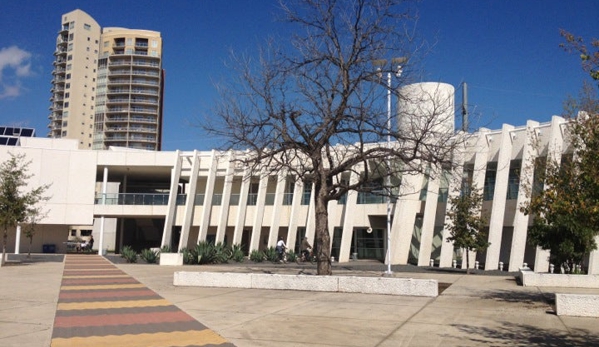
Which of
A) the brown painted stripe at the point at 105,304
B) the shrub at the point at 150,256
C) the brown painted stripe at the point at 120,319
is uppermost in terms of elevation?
the brown painted stripe at the point at 120,319

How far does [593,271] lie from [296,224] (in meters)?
19.0

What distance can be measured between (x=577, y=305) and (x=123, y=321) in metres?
8.90

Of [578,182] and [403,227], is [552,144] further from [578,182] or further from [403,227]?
[578,182]

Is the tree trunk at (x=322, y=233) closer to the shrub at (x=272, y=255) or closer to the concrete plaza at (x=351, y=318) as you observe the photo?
the concrete plaza at (x=351, y=318)

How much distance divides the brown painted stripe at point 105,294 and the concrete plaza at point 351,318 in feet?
1.09

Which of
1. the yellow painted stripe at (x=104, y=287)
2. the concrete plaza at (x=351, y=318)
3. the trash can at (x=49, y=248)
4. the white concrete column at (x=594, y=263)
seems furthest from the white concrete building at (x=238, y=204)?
the yellow painted stripe at (x=104, y=287)

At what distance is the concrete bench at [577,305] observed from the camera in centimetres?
1130

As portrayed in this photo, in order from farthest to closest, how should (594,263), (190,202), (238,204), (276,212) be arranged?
(238,204) → (190,202) → (276,212) → (594,263)

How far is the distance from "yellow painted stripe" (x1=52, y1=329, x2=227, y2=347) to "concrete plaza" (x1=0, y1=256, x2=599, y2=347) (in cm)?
27

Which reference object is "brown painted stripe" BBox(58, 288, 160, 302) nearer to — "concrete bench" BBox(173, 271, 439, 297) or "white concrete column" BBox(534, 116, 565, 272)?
"concrete bench" BBox(173, 271, 439, 297)

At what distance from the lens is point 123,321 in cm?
1049

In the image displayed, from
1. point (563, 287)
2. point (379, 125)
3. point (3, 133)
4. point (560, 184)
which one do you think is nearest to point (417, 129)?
point (379, 125)

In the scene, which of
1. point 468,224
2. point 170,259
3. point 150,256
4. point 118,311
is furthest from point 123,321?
point 150,256

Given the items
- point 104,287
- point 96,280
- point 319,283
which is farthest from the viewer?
point 96,280
